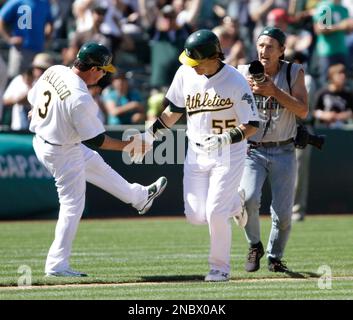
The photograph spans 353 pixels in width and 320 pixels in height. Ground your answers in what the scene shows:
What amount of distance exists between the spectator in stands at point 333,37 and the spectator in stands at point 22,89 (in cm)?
529

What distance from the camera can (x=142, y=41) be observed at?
64.5 feet

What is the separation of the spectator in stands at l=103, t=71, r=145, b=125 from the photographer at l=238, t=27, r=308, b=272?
26.3 ft

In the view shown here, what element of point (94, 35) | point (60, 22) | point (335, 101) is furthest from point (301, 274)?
point (60, 22)

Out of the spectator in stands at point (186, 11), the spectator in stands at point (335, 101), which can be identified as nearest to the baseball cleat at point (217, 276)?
the spectator in stands at point (335, 101)

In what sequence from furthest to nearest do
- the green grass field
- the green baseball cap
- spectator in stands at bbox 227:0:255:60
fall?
spectator in stands at bbox 227:0:255:60 → the green baseball cap → the green grass field

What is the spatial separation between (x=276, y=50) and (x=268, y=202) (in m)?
7.97

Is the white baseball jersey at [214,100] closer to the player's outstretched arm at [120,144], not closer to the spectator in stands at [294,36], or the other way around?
the player's outstretched arm at [120,144]

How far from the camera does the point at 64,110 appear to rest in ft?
30.4

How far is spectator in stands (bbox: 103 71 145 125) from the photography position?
17.8m

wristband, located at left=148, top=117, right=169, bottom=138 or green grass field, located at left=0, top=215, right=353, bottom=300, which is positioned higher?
wristband, located at left=148, top=117, right=169, bottom=138

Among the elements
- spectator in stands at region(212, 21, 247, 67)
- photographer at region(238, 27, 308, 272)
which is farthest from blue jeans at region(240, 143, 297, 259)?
spectator in stands at region(212, 21, 247, 67)

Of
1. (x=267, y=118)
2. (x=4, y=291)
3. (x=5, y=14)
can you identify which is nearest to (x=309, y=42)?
(x=5, y=14)

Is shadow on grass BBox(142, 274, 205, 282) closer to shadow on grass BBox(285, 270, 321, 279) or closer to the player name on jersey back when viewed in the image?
shadow on grass BBox(285, 270, 321, 279)

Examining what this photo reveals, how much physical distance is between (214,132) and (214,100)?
30 centimetres
